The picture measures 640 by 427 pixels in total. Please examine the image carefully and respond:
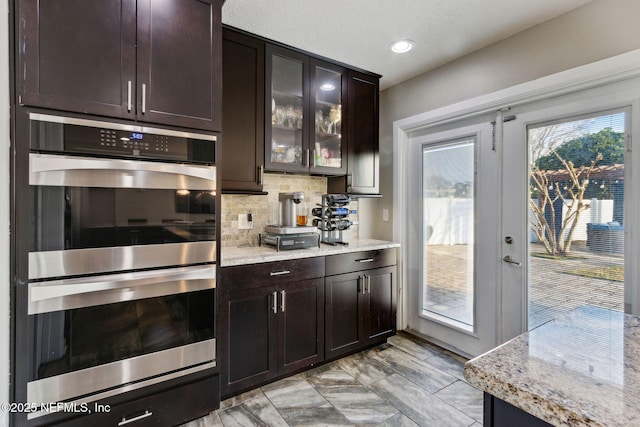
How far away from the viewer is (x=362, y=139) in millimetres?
2887

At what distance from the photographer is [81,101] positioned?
1.48m

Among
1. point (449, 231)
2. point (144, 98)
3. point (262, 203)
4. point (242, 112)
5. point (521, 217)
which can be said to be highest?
point (242, 112)

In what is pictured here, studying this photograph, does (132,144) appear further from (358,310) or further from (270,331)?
(358,310)

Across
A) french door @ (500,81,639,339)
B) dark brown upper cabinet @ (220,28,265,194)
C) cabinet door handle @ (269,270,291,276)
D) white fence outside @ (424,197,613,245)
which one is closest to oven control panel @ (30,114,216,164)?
dark brown upper cabinet @ (220,28,265,194)

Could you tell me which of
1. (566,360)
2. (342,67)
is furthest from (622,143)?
(342,67)

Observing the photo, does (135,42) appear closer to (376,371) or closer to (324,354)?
(324,354)

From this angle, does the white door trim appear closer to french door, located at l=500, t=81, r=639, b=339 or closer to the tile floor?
french door, located at l=500, t=81, r=639, b=339

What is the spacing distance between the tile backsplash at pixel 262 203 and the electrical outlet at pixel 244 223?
0.03 m

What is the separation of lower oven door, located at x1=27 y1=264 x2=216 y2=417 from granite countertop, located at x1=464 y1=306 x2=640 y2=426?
59.5 inches

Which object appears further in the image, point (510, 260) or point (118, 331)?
point (510, 260)

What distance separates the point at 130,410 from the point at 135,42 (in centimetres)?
190

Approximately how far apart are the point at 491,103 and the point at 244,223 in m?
2.15

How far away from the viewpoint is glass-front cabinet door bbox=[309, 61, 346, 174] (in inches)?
103
